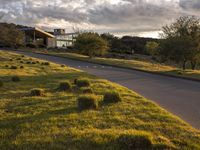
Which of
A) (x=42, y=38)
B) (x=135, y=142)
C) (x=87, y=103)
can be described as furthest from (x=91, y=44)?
(x=42, y=38)

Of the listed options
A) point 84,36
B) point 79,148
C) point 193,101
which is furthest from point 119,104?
point 84,36

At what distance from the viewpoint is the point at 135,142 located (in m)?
6.29

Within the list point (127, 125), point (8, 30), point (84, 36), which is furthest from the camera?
point (8, 30)

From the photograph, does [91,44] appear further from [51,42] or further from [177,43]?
[51,42]

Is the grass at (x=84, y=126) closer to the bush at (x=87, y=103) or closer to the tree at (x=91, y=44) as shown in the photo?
the bush at (x=87, y=103)

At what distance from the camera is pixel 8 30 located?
6456cm

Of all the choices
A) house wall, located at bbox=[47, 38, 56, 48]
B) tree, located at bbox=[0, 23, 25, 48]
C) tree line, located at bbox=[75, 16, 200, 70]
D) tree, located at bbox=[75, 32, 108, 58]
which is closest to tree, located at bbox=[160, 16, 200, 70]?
tree line, located at bbox=[75, 16, 200, 70]

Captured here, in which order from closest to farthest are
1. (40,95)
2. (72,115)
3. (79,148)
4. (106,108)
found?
(79,148), (72,115), (106,108), (40,95)

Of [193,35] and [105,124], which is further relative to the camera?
[193,35]

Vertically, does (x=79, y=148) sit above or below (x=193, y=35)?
below

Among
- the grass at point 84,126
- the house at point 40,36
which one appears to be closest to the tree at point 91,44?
the grass at point 84,126

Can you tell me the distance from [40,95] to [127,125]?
4.97 meters

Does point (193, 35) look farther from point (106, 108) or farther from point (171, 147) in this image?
point (171, 147)

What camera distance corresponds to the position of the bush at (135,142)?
20.4ft
